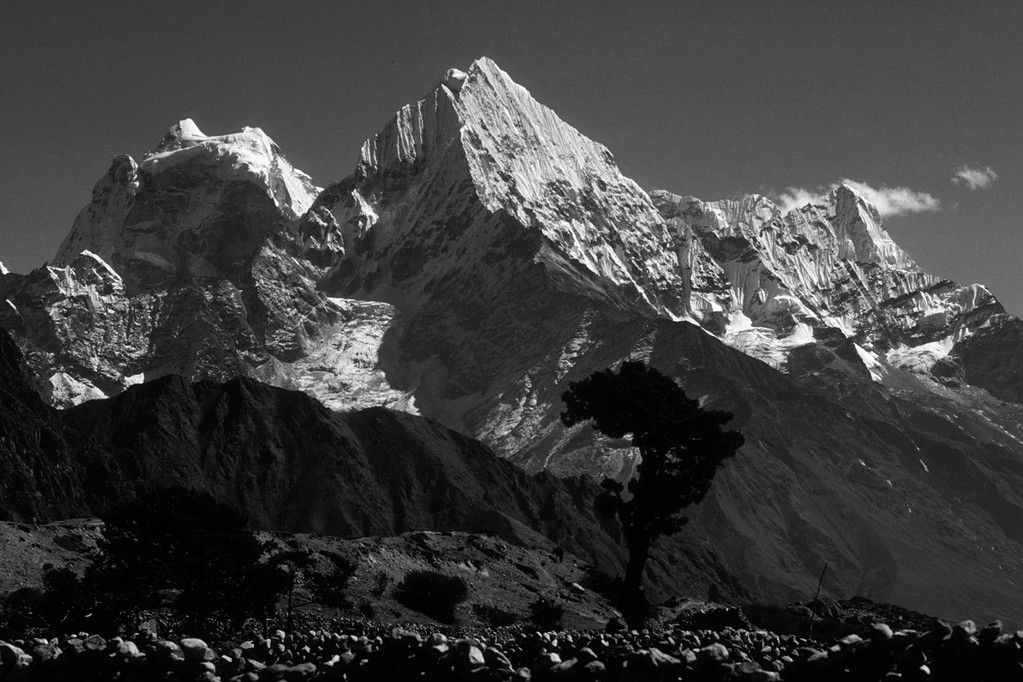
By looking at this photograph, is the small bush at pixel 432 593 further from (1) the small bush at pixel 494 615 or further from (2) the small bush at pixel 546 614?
(2) the small bush at pixel 546 614

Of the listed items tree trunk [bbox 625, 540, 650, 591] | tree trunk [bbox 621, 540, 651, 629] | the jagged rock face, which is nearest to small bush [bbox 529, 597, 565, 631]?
tree trunk [bbox 621, 540, 651, 629]

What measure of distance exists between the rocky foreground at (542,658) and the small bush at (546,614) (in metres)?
27.3

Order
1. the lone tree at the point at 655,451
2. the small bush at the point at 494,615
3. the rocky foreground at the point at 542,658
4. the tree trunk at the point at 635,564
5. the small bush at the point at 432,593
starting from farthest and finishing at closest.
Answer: the lone tree at the point at 655,451, the tree trunk at the point at 635,564, the small bush at the point at 432,593, the small bush at the point at 494,615, the rocky foreground at the point at 542,658

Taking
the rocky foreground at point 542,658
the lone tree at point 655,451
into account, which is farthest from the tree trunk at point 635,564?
the rocky foreground at point 542,658

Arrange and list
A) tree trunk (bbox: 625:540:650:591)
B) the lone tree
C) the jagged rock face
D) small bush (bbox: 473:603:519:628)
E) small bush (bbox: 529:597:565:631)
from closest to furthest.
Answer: small bush (bbox: 473:603:519:628), small bush (bbox: 529:597:565:631), tree trunk (bbox: 625:540:650:591), the lone tree, the jagged rock face

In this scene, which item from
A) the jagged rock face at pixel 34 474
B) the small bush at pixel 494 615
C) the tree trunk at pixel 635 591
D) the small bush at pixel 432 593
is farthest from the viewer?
the jagged rock face at pixel 34 474

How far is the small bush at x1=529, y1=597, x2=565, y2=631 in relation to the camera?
173ft

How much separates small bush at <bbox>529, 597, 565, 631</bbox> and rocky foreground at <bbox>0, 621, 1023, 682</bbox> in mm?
27312

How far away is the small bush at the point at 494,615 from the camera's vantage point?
52469 millimetres

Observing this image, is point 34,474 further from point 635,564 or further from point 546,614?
point 635,564

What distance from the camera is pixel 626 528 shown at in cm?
5406

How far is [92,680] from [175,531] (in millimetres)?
22666

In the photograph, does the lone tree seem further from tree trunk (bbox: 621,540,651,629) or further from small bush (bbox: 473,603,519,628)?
small bush (bbox: 473,603,519,628)

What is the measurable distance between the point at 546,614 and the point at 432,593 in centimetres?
428
